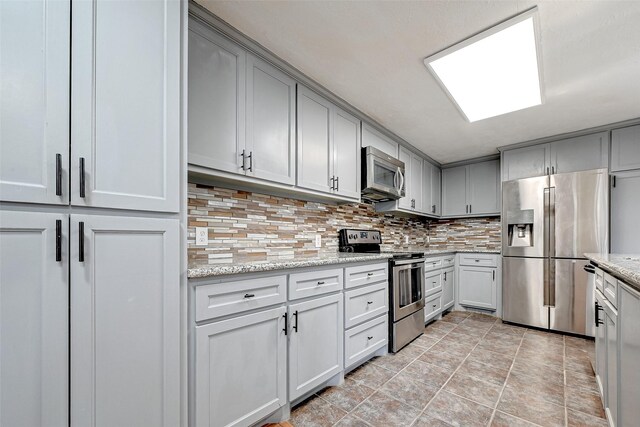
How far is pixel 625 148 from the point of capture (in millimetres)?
3014

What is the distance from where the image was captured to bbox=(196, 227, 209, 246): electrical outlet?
1826 millimetres

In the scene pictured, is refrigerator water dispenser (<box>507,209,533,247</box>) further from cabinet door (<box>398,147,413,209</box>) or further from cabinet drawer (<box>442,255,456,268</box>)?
cabinet door (<box>398,147,413,209</box>)

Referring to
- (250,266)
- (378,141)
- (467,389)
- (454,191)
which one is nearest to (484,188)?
(454,191)

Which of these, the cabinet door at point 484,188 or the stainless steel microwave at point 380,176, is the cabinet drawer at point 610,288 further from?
the cabinet door at point 484,188

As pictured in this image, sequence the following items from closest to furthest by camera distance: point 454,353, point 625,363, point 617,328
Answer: point 625,363
point 617,328
point 454,353

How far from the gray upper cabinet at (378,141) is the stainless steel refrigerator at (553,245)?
1595 millimetres

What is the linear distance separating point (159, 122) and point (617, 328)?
2.19 meters

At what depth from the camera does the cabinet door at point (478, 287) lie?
12.7 feet

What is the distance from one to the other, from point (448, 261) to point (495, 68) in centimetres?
263

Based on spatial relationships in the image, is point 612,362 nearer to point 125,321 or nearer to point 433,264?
point 433,264

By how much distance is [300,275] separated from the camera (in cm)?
175

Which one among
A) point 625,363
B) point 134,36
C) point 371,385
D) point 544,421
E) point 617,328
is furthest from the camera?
point 371,385

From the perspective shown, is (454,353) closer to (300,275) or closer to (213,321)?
(300,275)

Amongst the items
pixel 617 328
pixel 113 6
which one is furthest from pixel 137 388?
pixel 617 328
